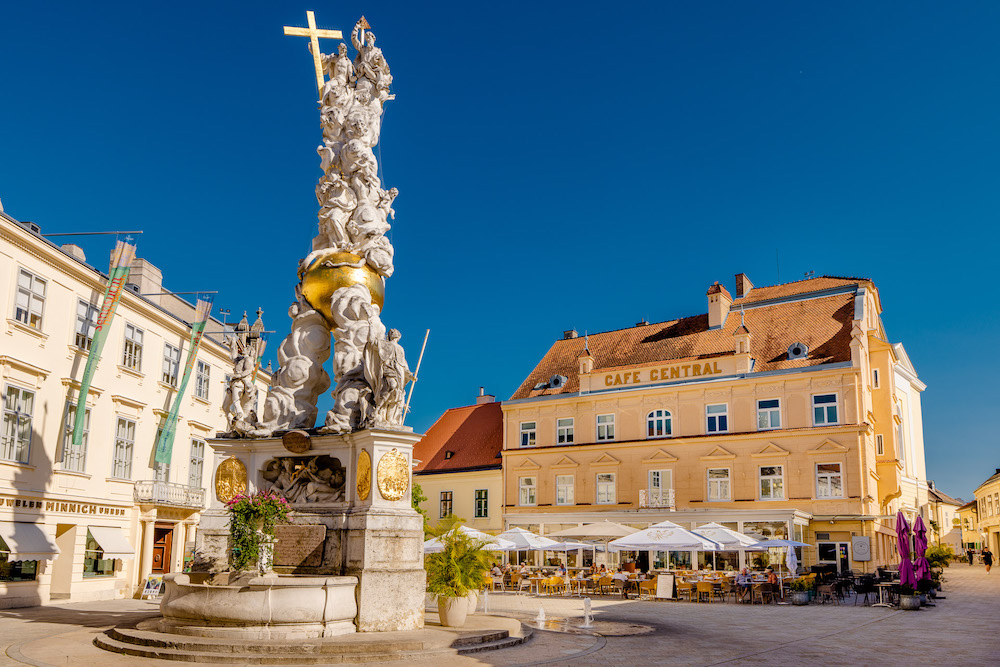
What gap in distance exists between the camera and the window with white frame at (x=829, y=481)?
35.3m

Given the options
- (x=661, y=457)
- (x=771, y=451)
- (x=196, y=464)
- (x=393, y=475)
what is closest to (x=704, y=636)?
(x=393, y=475)

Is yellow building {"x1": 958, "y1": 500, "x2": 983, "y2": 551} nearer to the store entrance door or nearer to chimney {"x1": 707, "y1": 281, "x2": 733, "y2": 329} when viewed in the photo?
chimney {"x1": 707, "y1": 281, "x2": 733, "y2": 329}

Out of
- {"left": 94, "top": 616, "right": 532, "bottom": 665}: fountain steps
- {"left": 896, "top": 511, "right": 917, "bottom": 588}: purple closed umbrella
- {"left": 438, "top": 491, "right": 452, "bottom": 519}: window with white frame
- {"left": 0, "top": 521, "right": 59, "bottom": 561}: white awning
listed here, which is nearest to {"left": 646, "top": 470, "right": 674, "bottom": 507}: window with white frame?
{"left": 438, "top": 491, "right": 452, "bottom": 519}: window with white frame

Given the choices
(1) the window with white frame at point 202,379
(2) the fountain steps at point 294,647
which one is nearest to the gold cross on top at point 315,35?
(2) the fountain steps at point 294,647

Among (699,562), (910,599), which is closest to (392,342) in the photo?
(910,599)

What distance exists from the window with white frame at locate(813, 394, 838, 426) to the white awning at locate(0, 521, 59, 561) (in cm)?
2937

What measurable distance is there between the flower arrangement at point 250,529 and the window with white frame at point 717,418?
96.5ft

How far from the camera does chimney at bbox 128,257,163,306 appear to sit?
3097cm

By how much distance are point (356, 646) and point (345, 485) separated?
328 centimetres

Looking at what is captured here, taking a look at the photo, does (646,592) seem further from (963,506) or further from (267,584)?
(963,506)

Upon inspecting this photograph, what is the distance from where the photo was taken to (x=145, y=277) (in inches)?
1230

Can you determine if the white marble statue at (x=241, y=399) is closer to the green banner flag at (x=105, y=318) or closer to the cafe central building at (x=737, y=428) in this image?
the green banner flag at (x=105, y=318)

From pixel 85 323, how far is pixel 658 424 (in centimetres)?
2582

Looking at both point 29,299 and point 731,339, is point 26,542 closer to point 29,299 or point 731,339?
point 29,299
